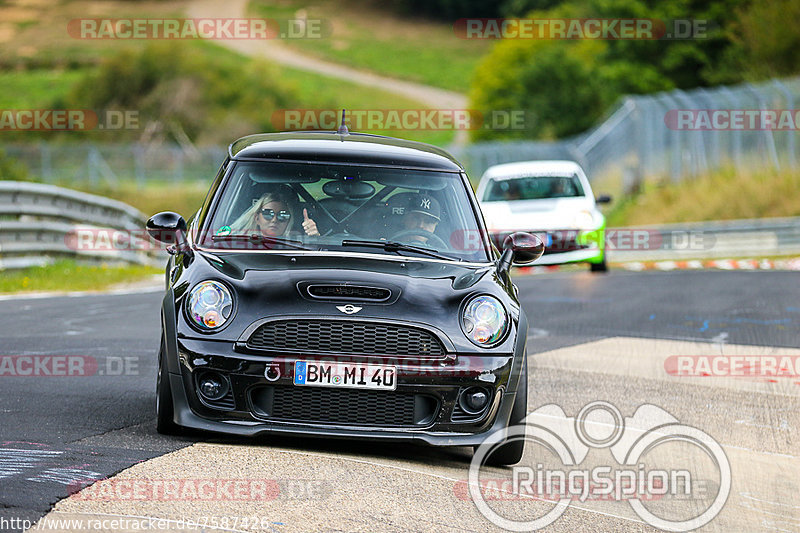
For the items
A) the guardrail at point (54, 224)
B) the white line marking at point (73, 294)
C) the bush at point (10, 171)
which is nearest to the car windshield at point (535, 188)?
the white line marking at point (73, 294)

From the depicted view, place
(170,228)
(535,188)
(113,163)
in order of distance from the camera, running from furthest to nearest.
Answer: (113,163)
(535,188)
(170,228)

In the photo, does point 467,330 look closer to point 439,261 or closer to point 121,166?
point 439,261

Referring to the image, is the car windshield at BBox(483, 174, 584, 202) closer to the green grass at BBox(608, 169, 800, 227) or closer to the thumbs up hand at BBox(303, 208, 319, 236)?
the green grass at BBox(608, 169, 800, 227)

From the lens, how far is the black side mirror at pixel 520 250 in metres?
7.41

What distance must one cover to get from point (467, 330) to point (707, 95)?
27720 millimetres

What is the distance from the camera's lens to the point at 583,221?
65.8 feet

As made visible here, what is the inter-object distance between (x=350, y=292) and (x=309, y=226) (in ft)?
3.13

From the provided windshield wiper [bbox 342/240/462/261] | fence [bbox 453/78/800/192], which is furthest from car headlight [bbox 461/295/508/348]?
fence [bbox 453/78/800/192]

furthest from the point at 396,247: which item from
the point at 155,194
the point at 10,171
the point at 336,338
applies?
the point at 155,194

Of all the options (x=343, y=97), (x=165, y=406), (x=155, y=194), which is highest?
(x=343, y=97)

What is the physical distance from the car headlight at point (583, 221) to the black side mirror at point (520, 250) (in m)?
12.6

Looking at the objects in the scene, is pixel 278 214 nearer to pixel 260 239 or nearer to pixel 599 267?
pixel 260 239

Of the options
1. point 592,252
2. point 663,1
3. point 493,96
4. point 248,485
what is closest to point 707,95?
point 592,252

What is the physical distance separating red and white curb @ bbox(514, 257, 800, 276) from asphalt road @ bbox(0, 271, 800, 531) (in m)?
7.21
